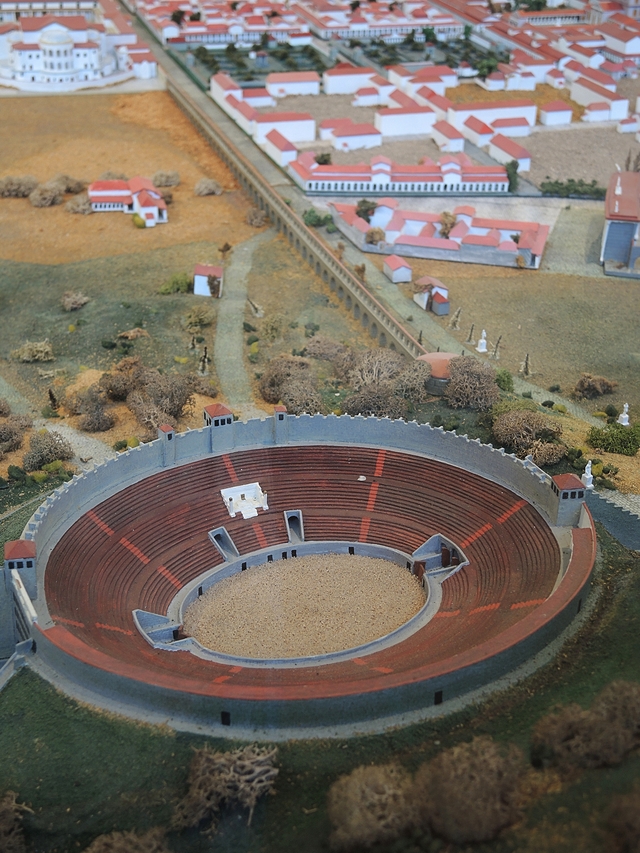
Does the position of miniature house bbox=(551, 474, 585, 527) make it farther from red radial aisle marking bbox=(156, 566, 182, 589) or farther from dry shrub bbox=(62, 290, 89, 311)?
dry shrub bbox=(62, 290, 89, 311)

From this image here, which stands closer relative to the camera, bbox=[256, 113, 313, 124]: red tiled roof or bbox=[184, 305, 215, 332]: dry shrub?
bbox=[184, 305, 215, 332]: dry shrub

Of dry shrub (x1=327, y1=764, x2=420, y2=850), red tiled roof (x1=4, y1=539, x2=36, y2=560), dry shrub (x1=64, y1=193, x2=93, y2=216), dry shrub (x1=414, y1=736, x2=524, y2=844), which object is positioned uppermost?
dry shrub (x1=414, y1=736, x2=524, y2=844)

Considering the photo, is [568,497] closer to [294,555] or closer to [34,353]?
[294,555]

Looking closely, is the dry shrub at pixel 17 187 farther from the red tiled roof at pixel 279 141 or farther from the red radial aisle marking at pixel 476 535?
the red radial aisle marking at pixel 476 535

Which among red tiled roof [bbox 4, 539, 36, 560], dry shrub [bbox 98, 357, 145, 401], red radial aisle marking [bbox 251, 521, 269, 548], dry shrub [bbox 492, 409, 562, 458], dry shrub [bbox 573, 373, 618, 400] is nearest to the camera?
red tiled roof [bbox 4, 539, 36, 560]

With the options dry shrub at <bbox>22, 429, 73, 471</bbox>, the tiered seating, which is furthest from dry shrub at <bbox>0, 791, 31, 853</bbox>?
dry shrub at <bbox>22, 429, 73, 471</bbox>

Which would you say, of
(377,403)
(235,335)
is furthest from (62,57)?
(377,403)

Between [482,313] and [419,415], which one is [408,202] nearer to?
[482,313]
